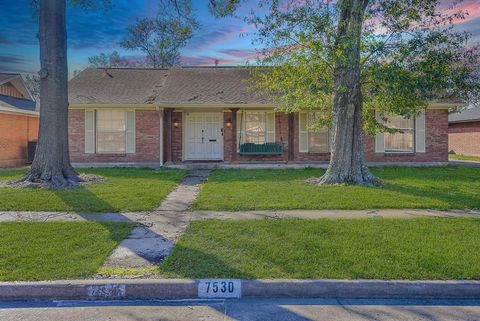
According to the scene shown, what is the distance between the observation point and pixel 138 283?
13.1 feet

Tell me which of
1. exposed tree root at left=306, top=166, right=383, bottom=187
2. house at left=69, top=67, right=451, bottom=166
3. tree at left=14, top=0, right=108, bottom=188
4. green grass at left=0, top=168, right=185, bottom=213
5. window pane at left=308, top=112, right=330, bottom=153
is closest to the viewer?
green grass at left=0, top=168, right=185, bottom=213

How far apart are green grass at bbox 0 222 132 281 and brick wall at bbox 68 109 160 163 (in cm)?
991

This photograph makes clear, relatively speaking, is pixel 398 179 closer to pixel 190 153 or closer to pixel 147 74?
pixel 190 153

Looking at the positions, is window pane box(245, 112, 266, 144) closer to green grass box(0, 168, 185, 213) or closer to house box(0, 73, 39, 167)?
green grass box(0, 168, 185, 213)

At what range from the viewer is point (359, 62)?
34.8 feet

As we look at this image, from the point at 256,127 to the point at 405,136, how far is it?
679 cm

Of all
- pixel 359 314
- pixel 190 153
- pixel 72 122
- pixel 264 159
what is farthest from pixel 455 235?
pixel 72 122

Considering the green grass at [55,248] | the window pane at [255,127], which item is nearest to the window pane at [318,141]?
the window pane at [255,127]

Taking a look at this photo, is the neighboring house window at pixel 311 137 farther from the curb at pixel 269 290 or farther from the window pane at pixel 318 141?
the curb at pixel 269 290

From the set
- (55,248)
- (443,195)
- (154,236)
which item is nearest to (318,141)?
(443,195)

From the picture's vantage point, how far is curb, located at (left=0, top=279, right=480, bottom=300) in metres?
3.92

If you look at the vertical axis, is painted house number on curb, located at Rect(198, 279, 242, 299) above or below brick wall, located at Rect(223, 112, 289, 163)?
below

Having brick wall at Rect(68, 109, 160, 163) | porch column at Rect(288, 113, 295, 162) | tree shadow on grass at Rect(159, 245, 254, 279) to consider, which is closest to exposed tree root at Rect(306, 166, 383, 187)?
porch column at Rect(288, 113, 295, 162)

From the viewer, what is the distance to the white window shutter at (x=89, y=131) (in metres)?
16.1
